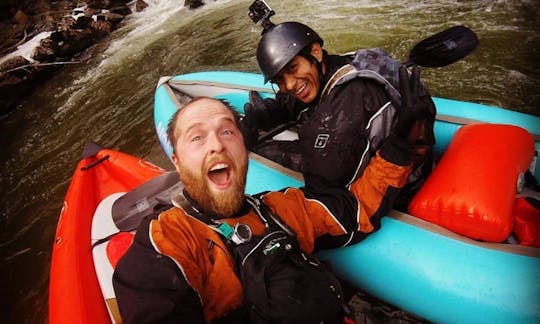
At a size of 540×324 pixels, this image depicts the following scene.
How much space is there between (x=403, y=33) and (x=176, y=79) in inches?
144

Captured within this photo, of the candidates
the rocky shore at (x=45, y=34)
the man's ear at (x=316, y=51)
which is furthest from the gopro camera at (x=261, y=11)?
the rocky shore at (x=45, y=34)

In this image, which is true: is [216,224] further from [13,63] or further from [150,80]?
[13,63]

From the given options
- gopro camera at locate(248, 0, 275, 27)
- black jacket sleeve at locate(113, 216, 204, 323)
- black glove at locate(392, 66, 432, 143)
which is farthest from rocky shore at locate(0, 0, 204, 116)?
black glove at locate(392, 66, 432, 143)

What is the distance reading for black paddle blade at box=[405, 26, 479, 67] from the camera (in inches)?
92.0

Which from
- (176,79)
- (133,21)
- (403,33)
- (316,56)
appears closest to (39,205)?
(176,79)

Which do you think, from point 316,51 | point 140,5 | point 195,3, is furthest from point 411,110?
point 140,5

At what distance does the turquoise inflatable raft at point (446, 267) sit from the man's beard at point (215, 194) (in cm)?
88

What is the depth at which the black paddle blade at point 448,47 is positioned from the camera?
2.34 metres

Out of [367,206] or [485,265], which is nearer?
[485,265]

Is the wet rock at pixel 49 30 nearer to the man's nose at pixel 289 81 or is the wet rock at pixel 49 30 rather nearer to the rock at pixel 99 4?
the rock at pixel 99 4

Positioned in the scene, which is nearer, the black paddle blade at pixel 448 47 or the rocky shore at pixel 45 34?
the black paddle blade at pixel 448 47

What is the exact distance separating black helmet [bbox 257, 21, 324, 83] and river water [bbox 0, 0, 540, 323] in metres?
2.74

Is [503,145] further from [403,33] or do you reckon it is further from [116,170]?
[403,33]

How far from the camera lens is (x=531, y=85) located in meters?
4.26
